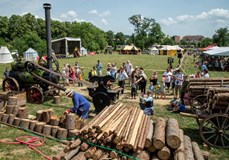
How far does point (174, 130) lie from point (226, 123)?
2.56 metres

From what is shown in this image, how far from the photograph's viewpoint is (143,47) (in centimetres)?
8850

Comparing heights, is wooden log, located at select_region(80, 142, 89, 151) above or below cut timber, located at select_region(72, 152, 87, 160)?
above

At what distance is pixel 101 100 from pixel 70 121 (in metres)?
2.64

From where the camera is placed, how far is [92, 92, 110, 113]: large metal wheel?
1007 cm

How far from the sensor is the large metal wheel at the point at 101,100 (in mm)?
10070

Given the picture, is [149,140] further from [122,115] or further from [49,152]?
[49,152]

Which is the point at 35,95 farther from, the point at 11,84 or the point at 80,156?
the point at 80,156

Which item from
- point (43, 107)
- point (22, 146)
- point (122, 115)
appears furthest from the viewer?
point (43, 107)

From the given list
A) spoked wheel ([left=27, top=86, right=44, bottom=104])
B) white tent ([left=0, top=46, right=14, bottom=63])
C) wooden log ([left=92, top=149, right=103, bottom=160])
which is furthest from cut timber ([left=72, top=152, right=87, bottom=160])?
white tent ([left=0, top=46, right=14, bottom=63])

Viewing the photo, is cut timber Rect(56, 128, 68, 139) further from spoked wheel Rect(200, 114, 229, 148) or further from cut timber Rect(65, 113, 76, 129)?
spoked wheel Rect(200, 114, 229, 148)

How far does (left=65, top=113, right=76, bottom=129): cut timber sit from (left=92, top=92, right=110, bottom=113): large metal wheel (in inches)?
99.7

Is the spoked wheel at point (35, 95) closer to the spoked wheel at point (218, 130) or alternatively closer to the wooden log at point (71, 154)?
the wooden log at point (71, 154)

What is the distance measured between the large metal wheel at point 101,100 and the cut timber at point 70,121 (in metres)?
2.53

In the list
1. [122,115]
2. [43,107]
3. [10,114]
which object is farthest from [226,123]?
[43,107]
